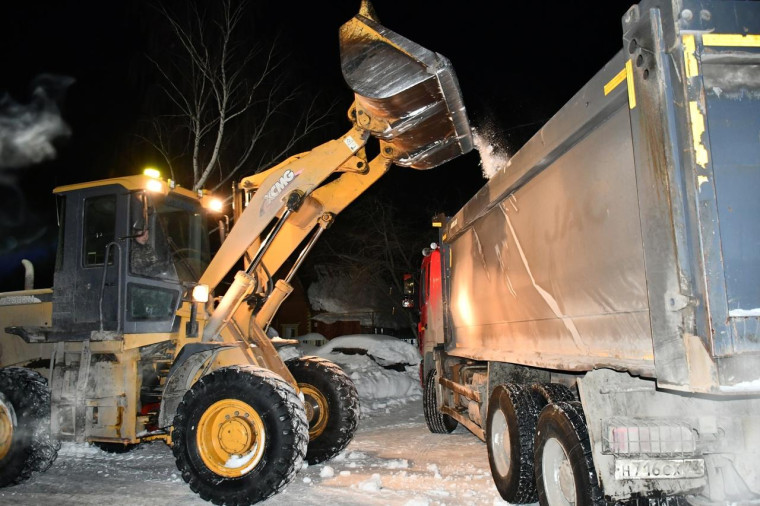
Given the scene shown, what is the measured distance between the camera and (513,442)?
4871mm

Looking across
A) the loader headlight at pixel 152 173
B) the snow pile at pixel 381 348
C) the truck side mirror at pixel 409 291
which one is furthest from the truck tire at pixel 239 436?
the snow pile at pixel 381 348

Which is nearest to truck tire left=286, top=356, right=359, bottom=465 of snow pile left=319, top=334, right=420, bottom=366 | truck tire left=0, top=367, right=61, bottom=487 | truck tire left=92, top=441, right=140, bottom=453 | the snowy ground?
the snowy ground

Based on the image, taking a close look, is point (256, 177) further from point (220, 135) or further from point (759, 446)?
point (220, 135)

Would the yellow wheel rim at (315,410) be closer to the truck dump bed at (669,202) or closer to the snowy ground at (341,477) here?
the snowy ground at (341,477)

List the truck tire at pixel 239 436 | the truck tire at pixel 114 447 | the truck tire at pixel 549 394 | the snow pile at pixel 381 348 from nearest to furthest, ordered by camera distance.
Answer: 1. the truck tire at pixel 549 394
2. the truck tire at pixel 239 436
3. the truck tire at pixel 114 447
4. the snow pile at pixel 381 348

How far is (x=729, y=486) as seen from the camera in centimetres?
316

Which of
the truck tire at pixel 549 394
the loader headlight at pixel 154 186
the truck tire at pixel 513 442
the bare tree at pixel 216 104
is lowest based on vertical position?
the truck tire at pixel 513 442

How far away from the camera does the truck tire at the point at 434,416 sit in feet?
29.4

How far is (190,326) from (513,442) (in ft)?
13.0

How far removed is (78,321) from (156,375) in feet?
3.50

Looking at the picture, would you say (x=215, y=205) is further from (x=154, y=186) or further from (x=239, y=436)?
(x=239, y=436)

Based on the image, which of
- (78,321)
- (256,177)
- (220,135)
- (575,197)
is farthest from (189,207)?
(220,135)

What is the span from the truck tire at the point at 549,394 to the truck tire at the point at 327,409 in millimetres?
2867

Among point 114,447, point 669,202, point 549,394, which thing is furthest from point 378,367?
point 669,202
